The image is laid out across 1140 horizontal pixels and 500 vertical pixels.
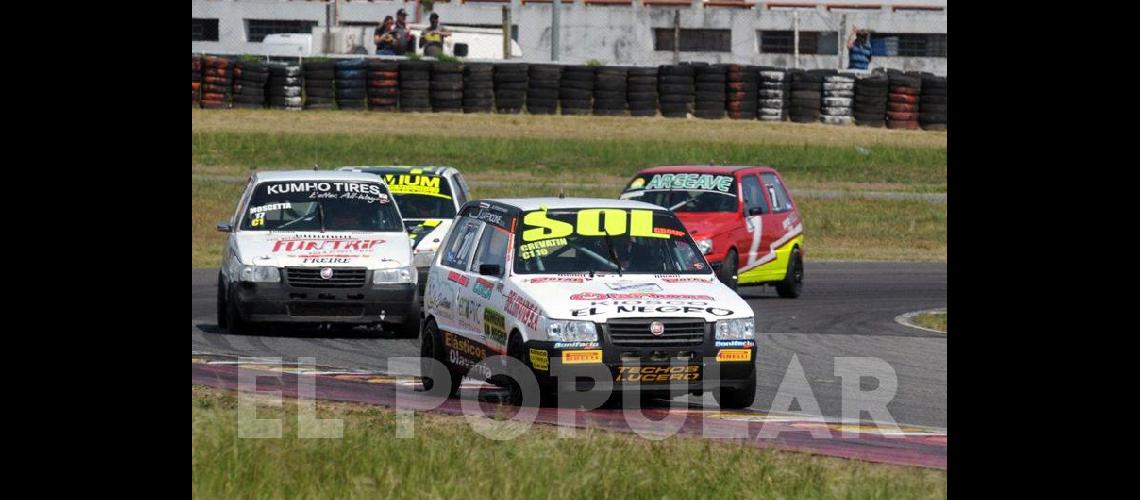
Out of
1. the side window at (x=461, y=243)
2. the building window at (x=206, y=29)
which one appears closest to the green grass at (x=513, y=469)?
the side window at (x=461, y=243)

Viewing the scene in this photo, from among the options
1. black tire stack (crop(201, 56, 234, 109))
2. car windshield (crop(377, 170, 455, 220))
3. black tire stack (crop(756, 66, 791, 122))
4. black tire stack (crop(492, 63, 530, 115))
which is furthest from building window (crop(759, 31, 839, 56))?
car windshield (crop(377, 170, 455, 220))

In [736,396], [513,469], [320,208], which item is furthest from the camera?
[320,208]

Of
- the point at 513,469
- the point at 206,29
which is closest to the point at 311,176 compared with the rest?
the point at 513,469

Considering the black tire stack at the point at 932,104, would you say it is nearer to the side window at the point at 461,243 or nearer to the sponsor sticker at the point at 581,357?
the side window at the point at 461,243

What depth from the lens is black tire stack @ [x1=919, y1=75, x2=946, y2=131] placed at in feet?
146

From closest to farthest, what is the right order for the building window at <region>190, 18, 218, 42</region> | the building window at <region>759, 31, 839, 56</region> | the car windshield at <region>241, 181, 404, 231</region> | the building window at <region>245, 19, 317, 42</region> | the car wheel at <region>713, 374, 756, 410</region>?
1. the car wheel at <region>713, 374, 756, 410</region>
2. the car windshield at <region>241, 181, 404, 231</region>
3. the building window at <region>759, 31, 839, 56</region>
4. the building window at <region>245, 19, 317, 42</region>
5. the building window at <region>190, 18, 218, 42</region>

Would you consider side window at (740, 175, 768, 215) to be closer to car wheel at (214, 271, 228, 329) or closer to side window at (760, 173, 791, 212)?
side window at (760, 173, 791, 212)

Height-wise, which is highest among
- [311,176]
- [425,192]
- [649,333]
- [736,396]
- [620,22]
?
[620,22]

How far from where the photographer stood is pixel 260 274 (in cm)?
1538

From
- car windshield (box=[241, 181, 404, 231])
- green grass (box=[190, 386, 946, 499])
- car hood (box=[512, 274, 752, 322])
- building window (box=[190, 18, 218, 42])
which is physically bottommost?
green grass (box=[190, 386, 946, 499])

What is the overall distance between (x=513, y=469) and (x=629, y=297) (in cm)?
334

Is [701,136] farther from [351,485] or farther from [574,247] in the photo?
[351,485]

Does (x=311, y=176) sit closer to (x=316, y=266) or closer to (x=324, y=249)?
(x=324, y=249)
